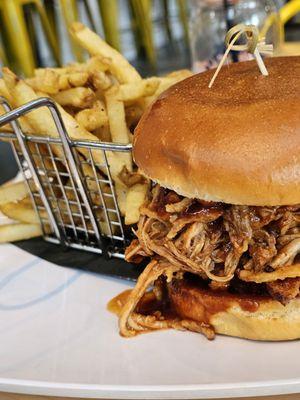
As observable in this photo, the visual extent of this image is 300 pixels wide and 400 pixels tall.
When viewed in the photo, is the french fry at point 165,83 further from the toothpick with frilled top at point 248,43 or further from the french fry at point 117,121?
the toothpick with frilled top at point 248,43

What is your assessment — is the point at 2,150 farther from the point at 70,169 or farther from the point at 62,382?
the point at 62,382

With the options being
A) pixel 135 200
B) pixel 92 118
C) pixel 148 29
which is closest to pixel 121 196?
pixel 135 200

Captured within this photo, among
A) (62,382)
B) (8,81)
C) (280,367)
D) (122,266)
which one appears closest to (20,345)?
(62,382)

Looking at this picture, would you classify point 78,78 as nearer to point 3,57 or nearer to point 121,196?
point 121,196

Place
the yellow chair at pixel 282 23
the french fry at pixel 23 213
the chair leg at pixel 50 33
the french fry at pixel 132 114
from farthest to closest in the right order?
the chair leg at pixel 50 33
the yellow chair at pixel 282 23
the french fry at pixel 23 213
the french fry at pixel 132 114

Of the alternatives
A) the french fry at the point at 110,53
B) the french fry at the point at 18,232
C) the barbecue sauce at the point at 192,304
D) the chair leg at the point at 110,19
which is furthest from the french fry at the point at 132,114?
the chair leg at the point at 110,19
